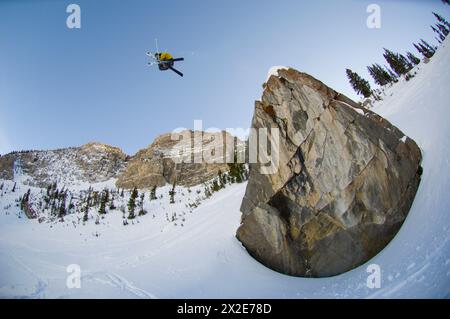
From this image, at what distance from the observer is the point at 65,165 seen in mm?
62625

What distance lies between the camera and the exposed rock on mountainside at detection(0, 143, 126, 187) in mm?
54697

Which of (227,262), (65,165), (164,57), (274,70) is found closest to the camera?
(227,262)

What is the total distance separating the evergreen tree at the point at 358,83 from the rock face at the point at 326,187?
132 feet

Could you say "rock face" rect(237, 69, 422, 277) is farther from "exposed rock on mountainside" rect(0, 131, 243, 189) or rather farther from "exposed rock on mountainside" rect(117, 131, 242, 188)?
"exposed rock on mountainside" rect(117, 131, 242, 188)

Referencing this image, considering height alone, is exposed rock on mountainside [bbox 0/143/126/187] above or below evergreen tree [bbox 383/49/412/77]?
below

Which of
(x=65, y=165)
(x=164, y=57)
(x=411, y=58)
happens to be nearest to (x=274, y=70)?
(x=164, y=57)

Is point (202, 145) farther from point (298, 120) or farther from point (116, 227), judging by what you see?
point (298, 120)

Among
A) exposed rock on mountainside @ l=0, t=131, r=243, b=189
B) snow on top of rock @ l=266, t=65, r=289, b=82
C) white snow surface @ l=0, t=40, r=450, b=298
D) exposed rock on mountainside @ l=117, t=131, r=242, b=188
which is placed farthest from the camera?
exposed rock on mountainside @ l=0, t=131, r=243, b=189

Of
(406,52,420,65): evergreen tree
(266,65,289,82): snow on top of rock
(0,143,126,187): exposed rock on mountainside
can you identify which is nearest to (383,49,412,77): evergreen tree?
(406,52,420,65): evergreen tree

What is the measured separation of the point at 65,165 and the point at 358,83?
226 ft

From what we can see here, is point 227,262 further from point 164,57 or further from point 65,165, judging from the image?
point 65,165

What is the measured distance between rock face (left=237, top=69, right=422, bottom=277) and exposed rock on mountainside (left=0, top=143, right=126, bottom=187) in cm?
5498
